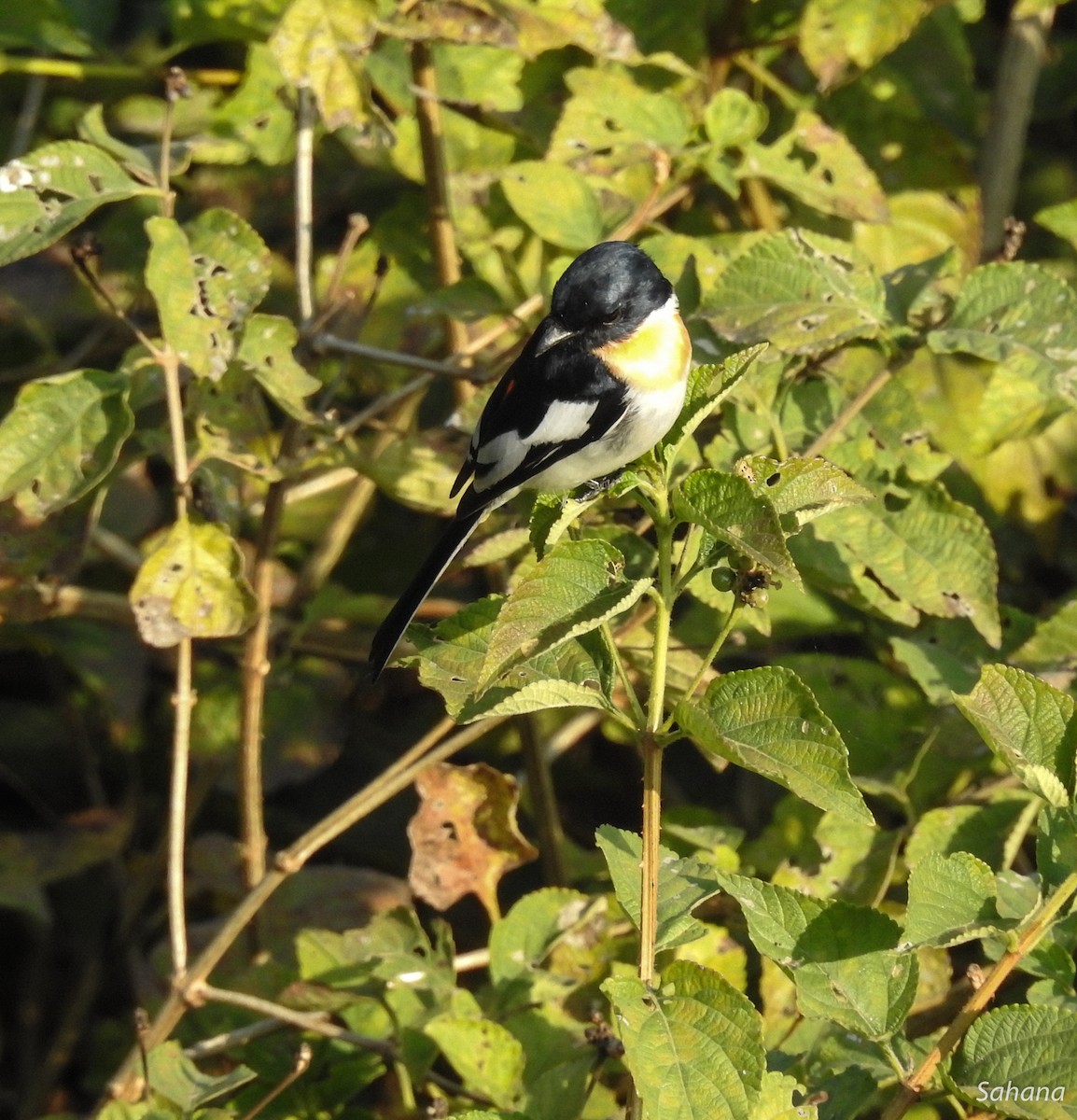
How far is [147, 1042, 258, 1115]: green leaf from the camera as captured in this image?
1726mm

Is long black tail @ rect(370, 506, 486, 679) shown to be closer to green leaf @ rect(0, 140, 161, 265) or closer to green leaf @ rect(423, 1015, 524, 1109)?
green leaf @ rect(423, 1015, 524, 1109)

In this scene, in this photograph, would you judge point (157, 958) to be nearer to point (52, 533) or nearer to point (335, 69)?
point (52, 533)

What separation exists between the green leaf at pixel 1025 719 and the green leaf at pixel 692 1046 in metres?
0.39

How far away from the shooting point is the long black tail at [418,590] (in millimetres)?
2021

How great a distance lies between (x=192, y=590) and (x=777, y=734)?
1.01 meters

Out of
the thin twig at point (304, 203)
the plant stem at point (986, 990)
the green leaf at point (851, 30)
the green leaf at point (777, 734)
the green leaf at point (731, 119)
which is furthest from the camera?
the green leaf at point (851, 30)

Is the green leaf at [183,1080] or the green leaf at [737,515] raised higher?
the green leaf at [737,515]

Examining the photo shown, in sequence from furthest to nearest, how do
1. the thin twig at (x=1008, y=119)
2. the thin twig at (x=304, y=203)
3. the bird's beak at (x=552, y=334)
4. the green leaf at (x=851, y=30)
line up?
1. the thin twig at (x=1008, y=119)
2. the green leaf at (x=851, y=30)
3. the thin twig at (x=304, y=203)
4. the bird's beak at (x=552, y=334)

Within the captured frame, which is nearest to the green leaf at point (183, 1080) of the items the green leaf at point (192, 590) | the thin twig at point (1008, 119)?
the green leaf at point (192, 590)

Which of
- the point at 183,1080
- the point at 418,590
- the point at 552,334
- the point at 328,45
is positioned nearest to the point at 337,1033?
the point at 183,1080

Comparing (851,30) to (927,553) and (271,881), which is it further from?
(271,881)

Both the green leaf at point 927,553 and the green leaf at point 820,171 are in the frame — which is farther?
the green leaf at point 820,171

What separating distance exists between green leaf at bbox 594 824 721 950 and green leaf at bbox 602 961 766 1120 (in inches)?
2.7

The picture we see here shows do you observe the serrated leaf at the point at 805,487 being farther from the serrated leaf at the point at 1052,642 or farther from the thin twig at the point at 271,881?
the serrated leaf at the point at 1052,642
